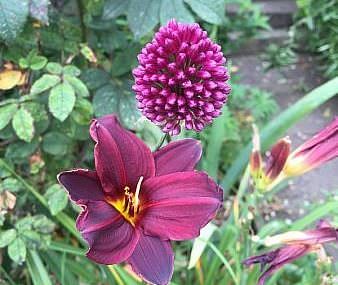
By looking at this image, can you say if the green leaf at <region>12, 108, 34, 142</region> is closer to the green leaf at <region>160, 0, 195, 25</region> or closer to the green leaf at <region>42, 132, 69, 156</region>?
the green leaf at <region>42, 132, 69, 156</region>

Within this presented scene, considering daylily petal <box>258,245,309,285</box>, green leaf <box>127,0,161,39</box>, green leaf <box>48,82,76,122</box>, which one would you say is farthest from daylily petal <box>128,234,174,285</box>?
green leaf <box>127,0,161,39</box>

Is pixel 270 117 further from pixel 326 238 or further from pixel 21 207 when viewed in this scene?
pixel 326 238

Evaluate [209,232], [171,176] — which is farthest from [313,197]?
[171,176]

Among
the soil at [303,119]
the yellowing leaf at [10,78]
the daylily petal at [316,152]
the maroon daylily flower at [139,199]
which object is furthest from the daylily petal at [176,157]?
the soil at [303,119]

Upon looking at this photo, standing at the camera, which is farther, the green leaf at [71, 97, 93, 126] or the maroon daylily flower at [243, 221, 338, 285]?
the green leaf at [71, 97, 93, 126]

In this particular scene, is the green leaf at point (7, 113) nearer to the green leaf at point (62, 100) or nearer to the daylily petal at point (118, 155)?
the green leaf at point (62, 100)

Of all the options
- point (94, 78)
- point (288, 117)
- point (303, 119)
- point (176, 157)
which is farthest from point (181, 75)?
point (303, 119)
